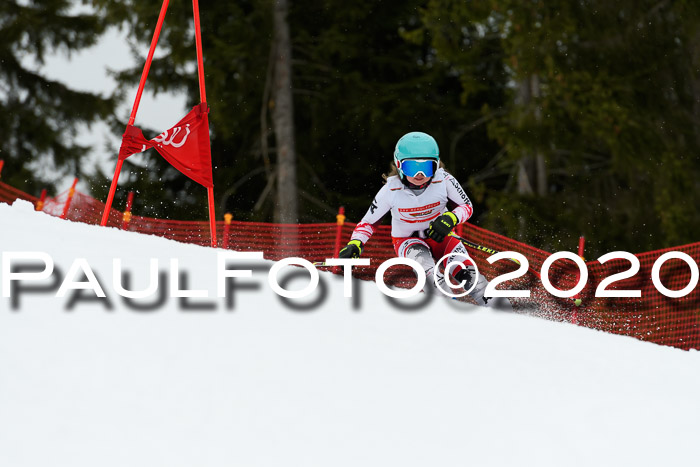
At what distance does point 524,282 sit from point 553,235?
11.9 feet

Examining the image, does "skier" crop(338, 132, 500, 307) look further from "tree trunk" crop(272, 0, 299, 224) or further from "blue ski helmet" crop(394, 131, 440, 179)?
"tree trunk" crop(272, 0, 299, 224)

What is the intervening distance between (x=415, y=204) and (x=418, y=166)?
1.28ft

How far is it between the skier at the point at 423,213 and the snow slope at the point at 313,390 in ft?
1.34

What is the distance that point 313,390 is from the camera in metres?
4.48

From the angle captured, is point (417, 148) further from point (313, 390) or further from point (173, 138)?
point (173, 138)

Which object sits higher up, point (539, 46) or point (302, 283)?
point (539, 46)

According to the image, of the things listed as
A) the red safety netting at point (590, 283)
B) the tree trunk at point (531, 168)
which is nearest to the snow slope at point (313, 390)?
the red safety netting at point (590, 283)

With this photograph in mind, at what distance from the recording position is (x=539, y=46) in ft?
44.5

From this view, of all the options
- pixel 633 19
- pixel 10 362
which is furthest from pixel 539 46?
pixel 10 362

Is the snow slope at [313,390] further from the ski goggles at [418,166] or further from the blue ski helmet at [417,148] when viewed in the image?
the blue ski helmet at [417,148]

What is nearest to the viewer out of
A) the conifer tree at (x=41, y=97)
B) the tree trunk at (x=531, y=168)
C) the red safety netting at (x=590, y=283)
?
the red safety netting at (x=590, y=283)

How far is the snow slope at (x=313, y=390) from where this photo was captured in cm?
384

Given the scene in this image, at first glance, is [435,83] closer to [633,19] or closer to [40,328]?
[633,19]

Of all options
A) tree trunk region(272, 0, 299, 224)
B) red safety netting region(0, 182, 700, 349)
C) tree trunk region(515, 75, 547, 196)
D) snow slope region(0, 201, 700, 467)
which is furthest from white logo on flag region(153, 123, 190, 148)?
tree trunk region(515, 75, 547, 196)
